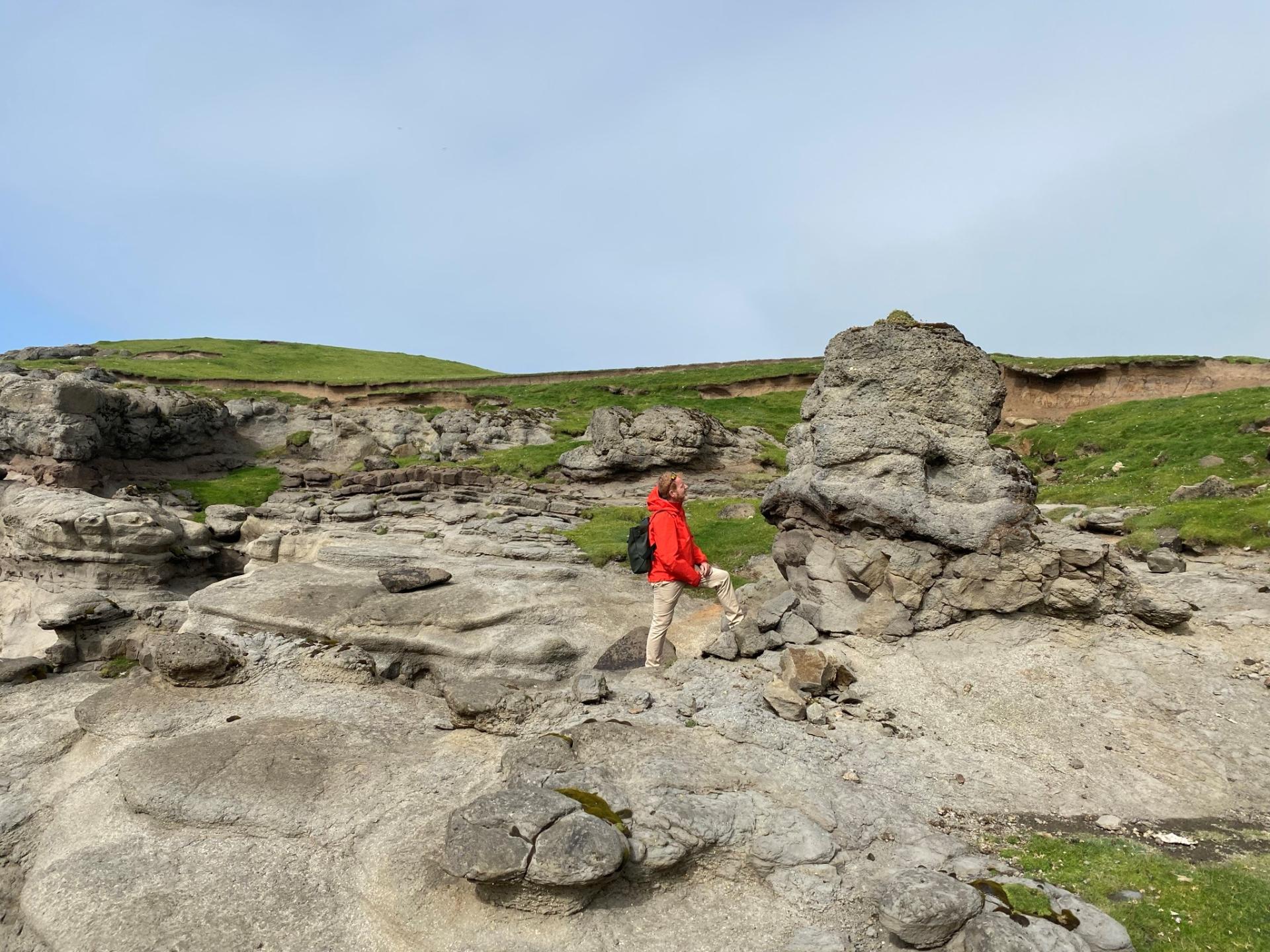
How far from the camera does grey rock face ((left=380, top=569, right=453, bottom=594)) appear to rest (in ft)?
56.9

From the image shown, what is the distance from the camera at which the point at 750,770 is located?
1028 cm

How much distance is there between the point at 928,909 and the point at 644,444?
30.1m

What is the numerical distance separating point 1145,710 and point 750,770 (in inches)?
257

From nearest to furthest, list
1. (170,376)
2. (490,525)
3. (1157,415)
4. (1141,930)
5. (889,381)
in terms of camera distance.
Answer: (1141,930) < (889,381) < (490,525) < (1157,415) < (170,376)

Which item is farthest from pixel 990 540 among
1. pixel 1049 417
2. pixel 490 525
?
pixel 1049 417

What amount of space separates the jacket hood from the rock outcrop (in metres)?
3.41

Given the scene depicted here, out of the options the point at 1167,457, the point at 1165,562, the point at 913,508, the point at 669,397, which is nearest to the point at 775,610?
the point at 913,508

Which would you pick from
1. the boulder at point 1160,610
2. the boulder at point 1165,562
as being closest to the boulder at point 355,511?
the boulder at point 1160,610

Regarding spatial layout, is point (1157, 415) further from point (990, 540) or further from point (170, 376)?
point (170, 376)

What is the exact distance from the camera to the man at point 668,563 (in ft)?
46.7

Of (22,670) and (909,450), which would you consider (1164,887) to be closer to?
(909,450)

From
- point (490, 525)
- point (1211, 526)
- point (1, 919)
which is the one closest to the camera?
point (1, 919)

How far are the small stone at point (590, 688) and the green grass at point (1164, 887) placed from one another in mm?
6722

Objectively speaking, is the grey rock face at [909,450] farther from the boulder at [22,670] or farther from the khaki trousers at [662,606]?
the boulder at [22,670]
